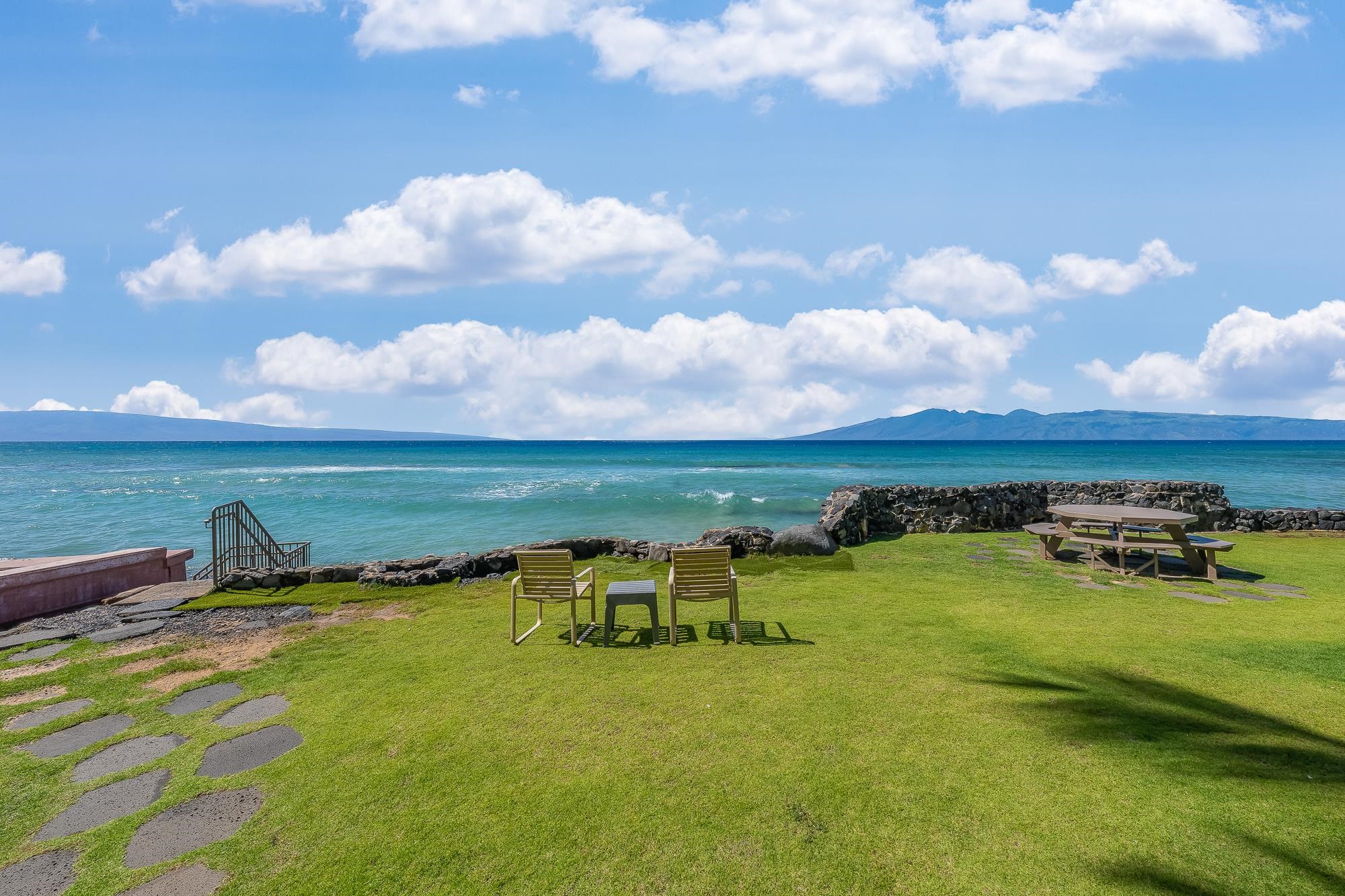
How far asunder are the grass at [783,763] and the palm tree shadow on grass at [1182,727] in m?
0.02

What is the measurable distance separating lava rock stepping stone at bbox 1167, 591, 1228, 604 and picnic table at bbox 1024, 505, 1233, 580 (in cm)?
96

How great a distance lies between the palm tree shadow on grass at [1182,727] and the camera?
3.97 meters

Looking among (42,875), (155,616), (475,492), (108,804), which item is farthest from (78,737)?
(475,492)

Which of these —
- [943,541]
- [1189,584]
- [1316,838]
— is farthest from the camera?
[943,541]

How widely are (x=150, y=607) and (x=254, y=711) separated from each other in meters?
5.12

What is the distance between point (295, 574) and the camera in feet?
33.3

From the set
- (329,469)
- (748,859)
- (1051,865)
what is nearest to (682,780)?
(748,859)

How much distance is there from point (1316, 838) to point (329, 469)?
65233 mm

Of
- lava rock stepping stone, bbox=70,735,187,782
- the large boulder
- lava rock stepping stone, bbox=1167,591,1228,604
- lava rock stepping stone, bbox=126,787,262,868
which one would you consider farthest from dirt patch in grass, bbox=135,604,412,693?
lava rock stepping stone, bbox=1167,591,1228,604

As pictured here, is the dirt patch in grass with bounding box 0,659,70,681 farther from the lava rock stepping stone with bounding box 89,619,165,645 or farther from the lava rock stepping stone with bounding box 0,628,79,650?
the lava rock stepping stone with bounding box 0,628,79,650

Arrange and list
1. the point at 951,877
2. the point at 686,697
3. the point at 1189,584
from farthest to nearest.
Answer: the point at 1189,584, the point at 686,697, the point at 951,877

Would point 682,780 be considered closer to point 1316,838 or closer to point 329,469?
point 1316,838

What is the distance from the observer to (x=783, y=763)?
4.08 m

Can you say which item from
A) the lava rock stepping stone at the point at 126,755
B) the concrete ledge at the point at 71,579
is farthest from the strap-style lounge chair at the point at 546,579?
the concrete ledge at the point at 71,579
